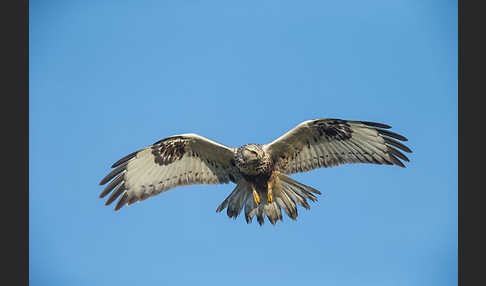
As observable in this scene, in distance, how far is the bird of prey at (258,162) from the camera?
9.41 meters

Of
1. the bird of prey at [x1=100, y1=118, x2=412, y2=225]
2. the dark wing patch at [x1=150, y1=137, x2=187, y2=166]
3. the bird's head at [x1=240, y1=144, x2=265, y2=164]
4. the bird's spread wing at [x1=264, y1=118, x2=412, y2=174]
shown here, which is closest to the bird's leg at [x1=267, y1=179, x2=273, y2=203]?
the bird of prey at [x1=100, y1=118, x2=412, y2=225]

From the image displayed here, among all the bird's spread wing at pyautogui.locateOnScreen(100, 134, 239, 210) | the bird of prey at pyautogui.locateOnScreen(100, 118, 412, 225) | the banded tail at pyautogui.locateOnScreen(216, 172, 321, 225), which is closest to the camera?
the bird of prey at pyautogui.locateOnScreen(100, 118, 412, 225)

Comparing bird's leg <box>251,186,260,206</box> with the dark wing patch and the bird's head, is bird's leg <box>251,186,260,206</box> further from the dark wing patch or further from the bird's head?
the dark wing patch

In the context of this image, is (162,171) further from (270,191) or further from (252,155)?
(270,191)

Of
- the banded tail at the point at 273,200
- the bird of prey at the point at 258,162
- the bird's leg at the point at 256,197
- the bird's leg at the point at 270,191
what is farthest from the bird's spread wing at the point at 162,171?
the bird's leg at the point at 270,191

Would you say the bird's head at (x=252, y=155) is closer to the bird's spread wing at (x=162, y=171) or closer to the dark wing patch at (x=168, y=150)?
the bird's spread wing at (x=162, y=171)

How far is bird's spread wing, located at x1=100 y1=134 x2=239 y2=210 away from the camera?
9945 mm

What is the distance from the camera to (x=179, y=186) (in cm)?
1002

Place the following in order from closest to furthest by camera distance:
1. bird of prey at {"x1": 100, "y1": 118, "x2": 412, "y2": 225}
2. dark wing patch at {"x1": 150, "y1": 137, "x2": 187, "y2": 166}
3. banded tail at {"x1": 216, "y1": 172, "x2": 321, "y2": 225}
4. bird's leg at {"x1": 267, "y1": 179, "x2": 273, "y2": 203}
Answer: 1. bird of prey at {"x1": 100, "y1": 118, "x2": 412, "y2": 225}
2. bird's leg at {"x1": 267, "y1": 179, "x2": 273, "y2": 203}
3. banded tail at {"x1": 216, "y1": 172, "x2": 321, "y2": 225}
4. dark wing patch at {"x1": 150, "y1": 137, "x2": 187, "y2": 166}

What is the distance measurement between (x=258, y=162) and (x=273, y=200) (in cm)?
87

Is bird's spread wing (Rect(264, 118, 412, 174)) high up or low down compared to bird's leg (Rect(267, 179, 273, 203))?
up

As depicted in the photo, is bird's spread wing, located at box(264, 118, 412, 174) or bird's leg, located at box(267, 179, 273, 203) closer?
bird's spread wing, located at box(264, 118, 412, 174)

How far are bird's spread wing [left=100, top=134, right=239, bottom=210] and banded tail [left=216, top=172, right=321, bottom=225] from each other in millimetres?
364

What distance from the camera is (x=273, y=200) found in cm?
979
